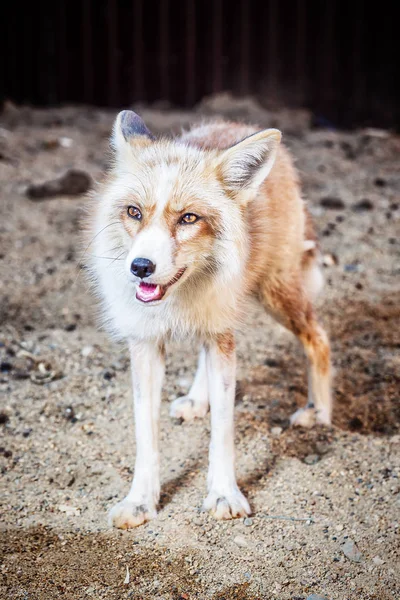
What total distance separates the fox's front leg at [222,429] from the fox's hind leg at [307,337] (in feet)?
1.96

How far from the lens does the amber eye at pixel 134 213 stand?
7.67 feet

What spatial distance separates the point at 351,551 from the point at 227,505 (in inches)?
19.4

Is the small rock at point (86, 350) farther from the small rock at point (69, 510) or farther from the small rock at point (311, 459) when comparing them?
the small rock at point (311, 459)

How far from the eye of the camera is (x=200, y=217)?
2.34 meters

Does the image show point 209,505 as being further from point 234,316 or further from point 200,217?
point 200,217

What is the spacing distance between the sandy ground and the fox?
0.55 ft

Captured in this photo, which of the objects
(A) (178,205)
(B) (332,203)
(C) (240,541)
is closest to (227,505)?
(C) (240,541)

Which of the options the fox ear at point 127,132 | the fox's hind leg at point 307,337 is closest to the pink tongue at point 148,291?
the fox ear at point 127,132

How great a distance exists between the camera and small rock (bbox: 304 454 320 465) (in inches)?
117

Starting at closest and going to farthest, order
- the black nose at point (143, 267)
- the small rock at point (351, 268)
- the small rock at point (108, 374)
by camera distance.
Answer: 1. the black nose at point (143, 267)
2. the small rock at point (108, 374)
3. the small rock at point (351, 268)

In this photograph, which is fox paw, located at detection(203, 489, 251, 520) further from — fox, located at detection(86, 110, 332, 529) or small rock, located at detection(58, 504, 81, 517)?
small rock, located at detection(58, 504, 81, 517)

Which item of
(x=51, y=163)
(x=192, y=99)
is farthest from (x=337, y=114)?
(x=51, y=163)

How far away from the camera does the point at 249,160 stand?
2447mm

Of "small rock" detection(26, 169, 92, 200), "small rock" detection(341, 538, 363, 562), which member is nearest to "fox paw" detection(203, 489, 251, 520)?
"small rock" detection(341, 538, 363, 562)
